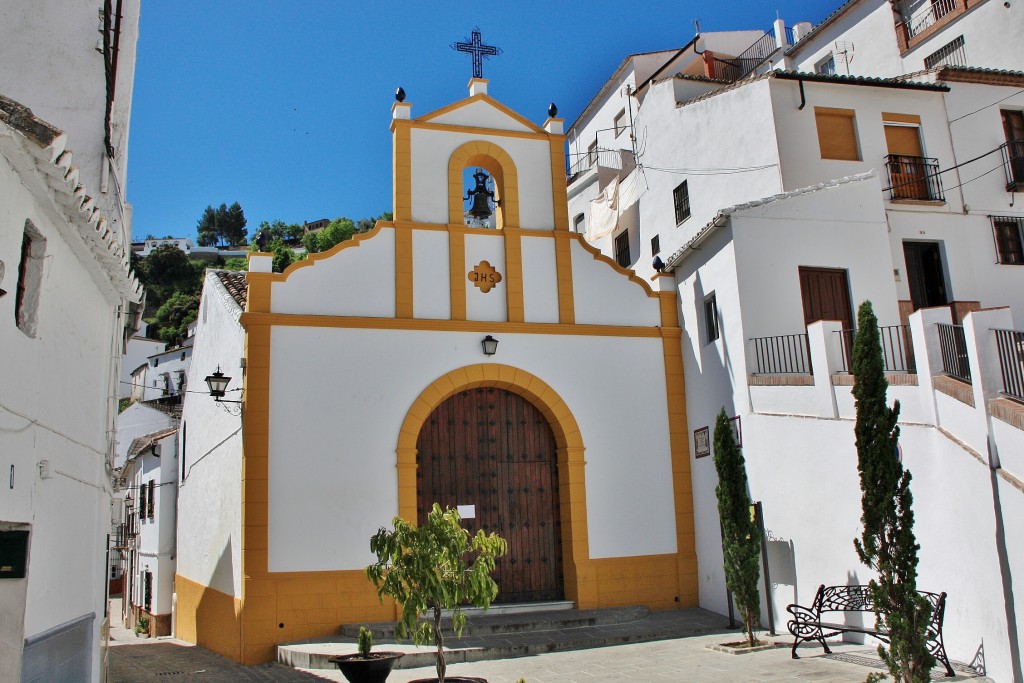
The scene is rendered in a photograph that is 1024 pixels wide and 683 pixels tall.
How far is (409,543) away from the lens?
295 inches

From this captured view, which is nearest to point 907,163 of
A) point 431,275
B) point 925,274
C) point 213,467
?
point 925,274

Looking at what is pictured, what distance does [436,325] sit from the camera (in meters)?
13.4

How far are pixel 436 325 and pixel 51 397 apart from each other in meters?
6.63

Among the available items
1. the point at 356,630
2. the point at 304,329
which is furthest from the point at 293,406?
the point at 356,630

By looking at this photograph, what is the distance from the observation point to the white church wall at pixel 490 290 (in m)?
13.8

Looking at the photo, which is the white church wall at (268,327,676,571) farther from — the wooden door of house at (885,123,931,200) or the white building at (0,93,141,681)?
the wooden door of house at (885,123,931,200)

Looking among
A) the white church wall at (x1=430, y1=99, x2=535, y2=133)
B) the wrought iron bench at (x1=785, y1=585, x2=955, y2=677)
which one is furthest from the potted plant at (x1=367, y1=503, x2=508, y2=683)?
the white church wall at (x1=430, y1=99, x2=535, y2=133)

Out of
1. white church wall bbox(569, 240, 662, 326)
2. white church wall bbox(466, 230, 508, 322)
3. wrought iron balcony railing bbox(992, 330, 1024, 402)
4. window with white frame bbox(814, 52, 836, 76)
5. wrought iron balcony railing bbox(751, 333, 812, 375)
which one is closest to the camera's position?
wrought iron balcony railing bbox(992, 330, 1024, 402)

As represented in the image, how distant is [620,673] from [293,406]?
5885 millimetres

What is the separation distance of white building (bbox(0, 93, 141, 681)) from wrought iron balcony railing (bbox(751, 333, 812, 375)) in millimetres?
8404

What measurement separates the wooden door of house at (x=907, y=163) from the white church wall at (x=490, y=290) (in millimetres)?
8081

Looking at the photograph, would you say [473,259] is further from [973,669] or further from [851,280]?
[973,669]

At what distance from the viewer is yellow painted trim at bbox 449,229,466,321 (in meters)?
13.7

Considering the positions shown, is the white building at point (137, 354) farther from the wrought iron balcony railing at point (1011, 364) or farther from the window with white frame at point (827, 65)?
the wrought iron balcony railing at point (1011, 364)
